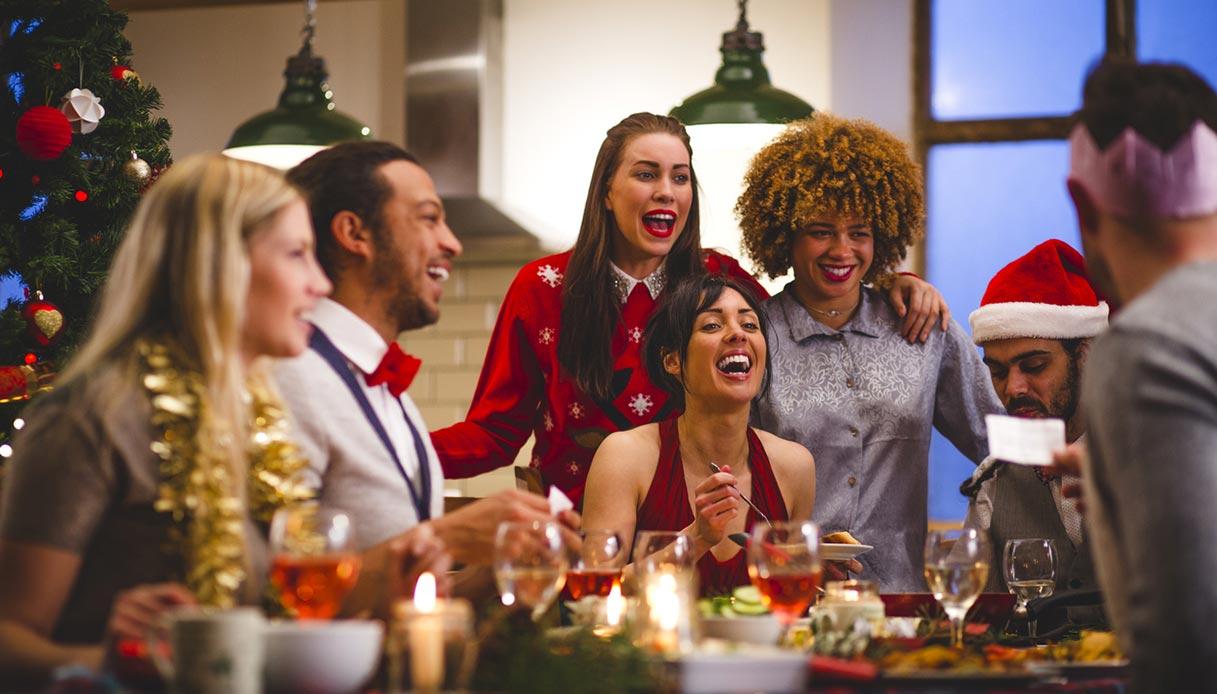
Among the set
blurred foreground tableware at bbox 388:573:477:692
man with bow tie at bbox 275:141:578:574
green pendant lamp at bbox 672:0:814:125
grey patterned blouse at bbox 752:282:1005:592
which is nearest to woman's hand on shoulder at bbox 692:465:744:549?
man with bow tie at bbox 275:141:578:574

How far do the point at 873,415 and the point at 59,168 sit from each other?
231cm

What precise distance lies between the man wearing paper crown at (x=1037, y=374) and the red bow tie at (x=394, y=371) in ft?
5.01

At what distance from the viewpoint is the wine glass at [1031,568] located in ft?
8.77

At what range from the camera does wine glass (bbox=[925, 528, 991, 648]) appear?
7.24 feet

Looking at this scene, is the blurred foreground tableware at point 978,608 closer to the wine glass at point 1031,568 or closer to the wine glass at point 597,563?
the wine glass at point 1031,568

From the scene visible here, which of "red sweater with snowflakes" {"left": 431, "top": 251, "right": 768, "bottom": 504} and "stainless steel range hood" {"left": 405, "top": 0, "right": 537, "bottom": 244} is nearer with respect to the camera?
"red sweater with snowflakes" {"left": 431, "top": 251, "right": 768, "bottom": 504}

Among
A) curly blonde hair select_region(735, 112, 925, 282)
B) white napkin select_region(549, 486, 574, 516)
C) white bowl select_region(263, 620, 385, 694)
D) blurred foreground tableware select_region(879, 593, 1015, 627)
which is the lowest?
blurred foreground tableware select_region(879, 593, 1015, 627)

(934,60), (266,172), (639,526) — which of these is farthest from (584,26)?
(266,172)

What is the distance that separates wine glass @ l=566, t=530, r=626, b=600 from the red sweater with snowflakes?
1425 millimetres

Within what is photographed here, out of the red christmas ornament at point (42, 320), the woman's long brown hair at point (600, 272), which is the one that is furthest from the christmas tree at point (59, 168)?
the woman's long brown hair at point (600, 272)

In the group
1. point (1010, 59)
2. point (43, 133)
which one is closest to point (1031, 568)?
point (43, 133)

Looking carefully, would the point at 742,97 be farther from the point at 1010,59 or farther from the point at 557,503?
the point at 557,503

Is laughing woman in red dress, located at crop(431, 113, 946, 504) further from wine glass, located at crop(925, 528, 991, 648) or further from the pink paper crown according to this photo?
the pink paper crown

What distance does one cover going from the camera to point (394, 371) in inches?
95.3
